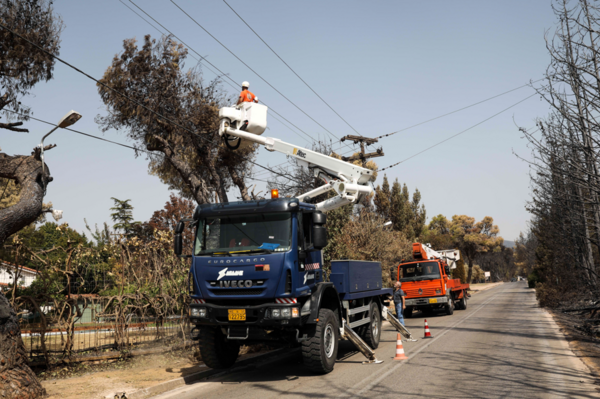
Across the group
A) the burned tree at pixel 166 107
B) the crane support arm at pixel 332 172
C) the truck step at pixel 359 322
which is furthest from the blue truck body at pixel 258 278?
the burned tree at pixel 166 107

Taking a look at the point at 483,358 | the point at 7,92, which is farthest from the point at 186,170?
the point at 483,358

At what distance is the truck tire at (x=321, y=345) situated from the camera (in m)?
8.50

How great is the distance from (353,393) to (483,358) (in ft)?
14.3

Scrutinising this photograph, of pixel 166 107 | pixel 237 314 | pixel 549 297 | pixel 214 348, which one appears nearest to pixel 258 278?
pixel 237 314

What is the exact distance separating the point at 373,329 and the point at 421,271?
10.7 metres

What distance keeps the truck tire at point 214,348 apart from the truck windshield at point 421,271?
1436 cm

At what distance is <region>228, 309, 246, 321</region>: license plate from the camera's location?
8204 millimetres

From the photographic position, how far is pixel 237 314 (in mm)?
8242

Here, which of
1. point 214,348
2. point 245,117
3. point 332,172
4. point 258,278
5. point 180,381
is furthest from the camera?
point 332,172

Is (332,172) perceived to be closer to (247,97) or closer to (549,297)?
(247,97)

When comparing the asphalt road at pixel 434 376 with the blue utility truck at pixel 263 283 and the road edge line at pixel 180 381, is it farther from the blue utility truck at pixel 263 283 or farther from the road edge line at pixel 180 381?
the blue utility truck at pixel 263 283

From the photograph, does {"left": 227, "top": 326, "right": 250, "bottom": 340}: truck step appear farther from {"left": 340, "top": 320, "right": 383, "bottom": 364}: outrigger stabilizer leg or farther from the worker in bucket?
the worker in bucket

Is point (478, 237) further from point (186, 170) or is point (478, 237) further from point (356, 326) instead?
point (356, 326)

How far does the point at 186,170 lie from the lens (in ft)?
65.7
